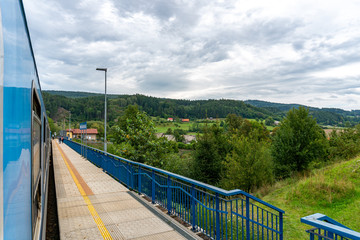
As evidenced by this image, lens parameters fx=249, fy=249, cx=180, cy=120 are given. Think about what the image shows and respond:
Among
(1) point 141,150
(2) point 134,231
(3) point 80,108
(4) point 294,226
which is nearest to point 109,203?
(2) point 134,231

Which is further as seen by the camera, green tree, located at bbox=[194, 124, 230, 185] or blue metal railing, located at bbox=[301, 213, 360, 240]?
green tree, located at bbox=[194, 124, 230, 185]

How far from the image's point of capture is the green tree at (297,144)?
22828 mm

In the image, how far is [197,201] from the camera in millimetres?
5086

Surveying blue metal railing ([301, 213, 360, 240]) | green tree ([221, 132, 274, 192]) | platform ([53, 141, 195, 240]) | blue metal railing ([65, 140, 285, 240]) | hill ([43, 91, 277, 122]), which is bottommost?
green tree ([221, 132, 274, 192])

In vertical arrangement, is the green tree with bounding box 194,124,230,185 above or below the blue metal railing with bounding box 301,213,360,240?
below

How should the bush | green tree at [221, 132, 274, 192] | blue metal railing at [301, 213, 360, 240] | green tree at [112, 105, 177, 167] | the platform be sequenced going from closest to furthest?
blue metal railing at [301, 213, 360, 240]
the platform
green tree at [112, 105, 177, 167]
green tree at [221, 132, 274, 192]
the bush

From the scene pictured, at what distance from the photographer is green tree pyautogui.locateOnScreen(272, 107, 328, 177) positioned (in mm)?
22828

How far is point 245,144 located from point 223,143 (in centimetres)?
504

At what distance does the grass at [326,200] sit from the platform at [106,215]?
5.86 m

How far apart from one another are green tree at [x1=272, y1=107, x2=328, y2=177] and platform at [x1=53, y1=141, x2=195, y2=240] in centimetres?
1851

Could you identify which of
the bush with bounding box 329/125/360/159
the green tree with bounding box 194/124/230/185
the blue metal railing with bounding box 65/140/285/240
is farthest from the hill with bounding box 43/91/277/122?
the blue metal railing with bounding box 65/140/285/240

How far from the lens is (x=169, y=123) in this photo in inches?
4692

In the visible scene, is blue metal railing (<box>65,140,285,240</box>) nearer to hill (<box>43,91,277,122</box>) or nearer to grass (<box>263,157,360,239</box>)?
grass (<box>263,157,360,239</box>)

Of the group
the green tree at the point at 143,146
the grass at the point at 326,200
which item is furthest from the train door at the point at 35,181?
the green tree at the point at 143,146
